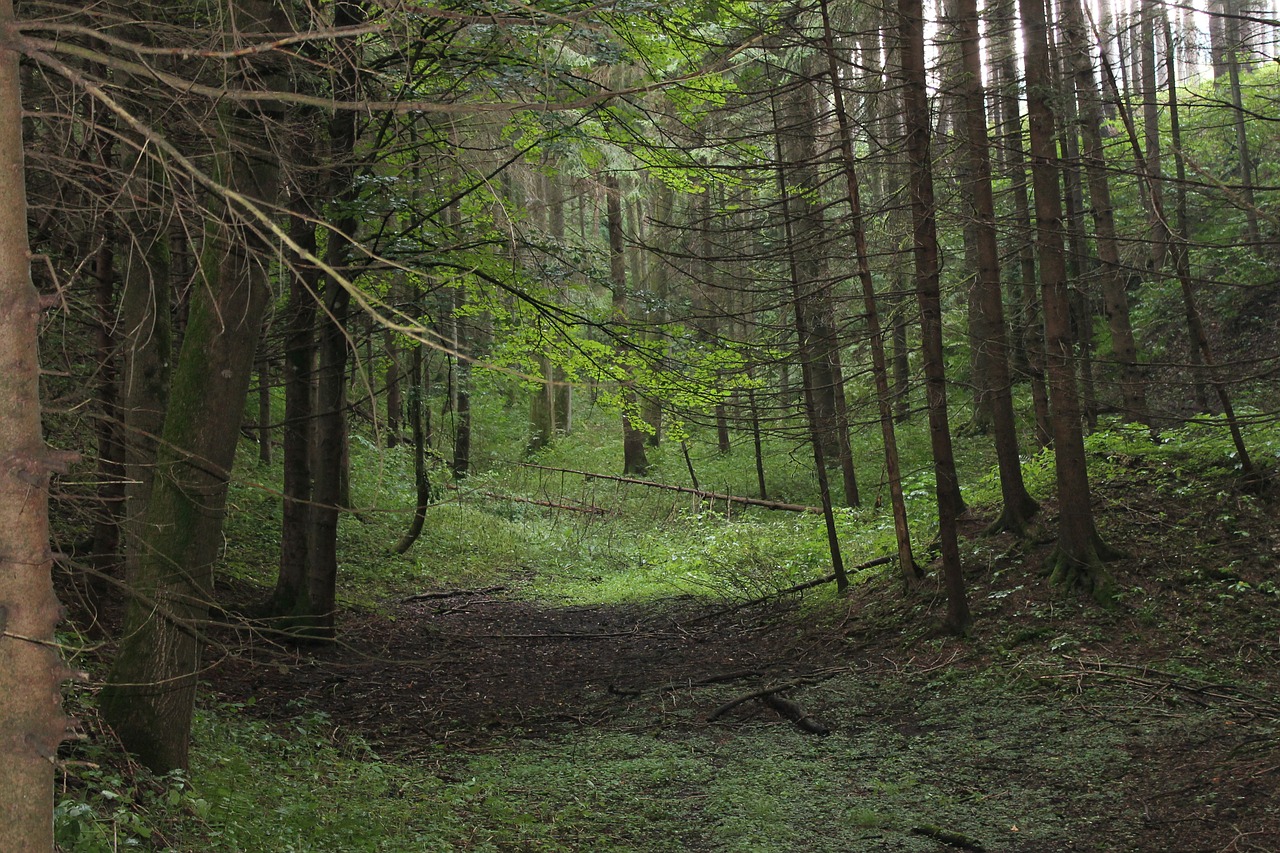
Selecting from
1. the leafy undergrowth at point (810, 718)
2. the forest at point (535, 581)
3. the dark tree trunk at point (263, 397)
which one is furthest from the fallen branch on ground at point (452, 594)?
the dark tree trunk at point (263, 397)

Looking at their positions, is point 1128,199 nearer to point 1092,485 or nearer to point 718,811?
point 1092,485

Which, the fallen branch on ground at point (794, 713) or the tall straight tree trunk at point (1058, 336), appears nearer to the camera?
the fallen branch on ground at point (794, 713)

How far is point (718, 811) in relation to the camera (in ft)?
20.1

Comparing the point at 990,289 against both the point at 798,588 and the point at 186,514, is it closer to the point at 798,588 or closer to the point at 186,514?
the point at 798,588

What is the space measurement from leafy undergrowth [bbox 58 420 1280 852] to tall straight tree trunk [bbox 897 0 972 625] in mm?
781

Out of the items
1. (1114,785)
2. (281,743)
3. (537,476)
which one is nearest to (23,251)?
(281,743)

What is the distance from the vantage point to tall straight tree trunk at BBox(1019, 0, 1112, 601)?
9.16 metres

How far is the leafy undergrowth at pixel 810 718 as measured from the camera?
525cm

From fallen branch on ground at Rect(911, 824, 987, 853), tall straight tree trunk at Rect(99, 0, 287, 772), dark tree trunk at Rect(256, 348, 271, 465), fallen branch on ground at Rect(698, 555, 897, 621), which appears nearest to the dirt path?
fallen branch on ground at Rect(698, 555, 897, 621)

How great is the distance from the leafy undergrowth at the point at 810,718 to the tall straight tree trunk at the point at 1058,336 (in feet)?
1.28

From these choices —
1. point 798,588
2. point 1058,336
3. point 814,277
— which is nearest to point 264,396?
point 798,588

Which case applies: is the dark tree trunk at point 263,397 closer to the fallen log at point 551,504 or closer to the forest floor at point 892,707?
the forest floor at point 892,707

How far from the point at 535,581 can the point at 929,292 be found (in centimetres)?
1056

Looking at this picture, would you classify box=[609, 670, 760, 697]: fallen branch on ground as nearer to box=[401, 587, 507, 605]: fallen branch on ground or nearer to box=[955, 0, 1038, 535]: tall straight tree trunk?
box=[955, 0, 1038, 535]: tall straight tree trunk
